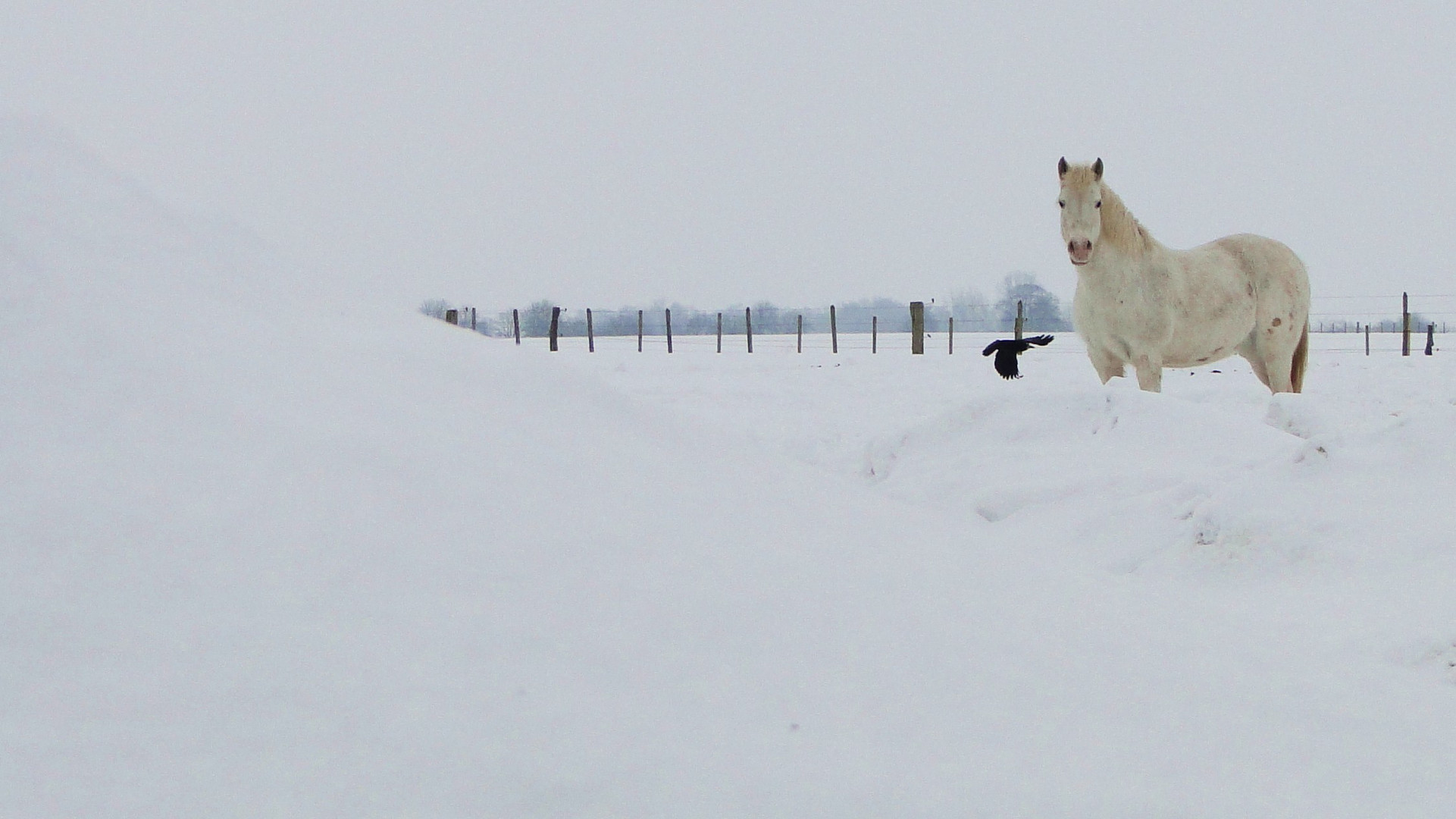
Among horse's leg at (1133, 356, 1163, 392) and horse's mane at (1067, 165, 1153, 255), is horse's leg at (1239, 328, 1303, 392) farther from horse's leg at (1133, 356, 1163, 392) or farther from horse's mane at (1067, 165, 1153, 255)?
horse's mane at (1067, 165, 1153, 255)

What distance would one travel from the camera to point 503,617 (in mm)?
1184

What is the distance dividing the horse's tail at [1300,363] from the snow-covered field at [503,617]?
6.20m

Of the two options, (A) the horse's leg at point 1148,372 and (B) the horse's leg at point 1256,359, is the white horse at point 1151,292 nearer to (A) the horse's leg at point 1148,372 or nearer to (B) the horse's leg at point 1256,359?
(A) the horse's leg at point 1148,372

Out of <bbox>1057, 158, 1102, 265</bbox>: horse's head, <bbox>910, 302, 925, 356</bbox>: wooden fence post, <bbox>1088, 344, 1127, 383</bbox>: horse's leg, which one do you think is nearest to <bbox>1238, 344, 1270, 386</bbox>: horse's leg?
<bbox>1088, 344, 1127, 383</bbox>: horse's leg

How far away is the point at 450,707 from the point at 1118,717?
2.89 feet

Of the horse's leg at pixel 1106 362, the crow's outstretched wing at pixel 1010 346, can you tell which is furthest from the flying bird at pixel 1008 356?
the horse's leg at pixel 1106 362

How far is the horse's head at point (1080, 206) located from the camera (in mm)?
5801

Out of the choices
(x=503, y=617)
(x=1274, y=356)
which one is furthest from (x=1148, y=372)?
(x=503, y=617)

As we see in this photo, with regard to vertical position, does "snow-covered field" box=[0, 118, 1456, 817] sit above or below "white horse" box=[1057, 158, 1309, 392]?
below

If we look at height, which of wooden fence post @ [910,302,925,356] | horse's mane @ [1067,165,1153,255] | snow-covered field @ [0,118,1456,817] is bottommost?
snow-covered field @ [0,118,1456,817]

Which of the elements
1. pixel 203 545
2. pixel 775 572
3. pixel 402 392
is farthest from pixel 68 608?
pixel 775 572

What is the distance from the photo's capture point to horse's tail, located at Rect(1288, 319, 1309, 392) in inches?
291

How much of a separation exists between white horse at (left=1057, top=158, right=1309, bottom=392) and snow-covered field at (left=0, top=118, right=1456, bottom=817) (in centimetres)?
421

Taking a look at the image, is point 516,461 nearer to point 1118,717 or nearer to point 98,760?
point 98,760
